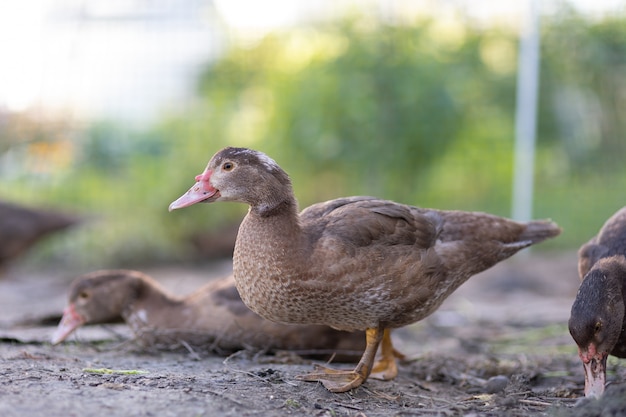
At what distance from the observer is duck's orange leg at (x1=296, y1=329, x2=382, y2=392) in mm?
4199

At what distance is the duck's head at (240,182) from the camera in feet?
13.9

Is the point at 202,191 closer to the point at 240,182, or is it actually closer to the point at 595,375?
the point at 240,182

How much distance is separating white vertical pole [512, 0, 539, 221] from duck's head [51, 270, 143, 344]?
6.94 metres

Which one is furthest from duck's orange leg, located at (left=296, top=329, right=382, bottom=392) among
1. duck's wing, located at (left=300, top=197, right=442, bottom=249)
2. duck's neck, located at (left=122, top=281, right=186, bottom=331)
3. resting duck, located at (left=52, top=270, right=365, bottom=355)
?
duck's neck, located at (left=122, top=281, right=186, bottom=331)

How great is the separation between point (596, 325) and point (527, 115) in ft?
24.9

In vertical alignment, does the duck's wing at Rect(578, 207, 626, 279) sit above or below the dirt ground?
above

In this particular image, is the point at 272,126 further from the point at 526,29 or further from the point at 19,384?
the point at 19,384

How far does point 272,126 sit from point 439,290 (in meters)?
7.58

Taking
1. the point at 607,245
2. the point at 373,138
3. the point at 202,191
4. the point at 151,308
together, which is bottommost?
the point at 151,308

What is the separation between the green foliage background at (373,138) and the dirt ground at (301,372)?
3.98 m

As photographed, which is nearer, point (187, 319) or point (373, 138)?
point (187, 319)

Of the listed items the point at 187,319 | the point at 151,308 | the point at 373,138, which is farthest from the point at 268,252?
the point at 373,138

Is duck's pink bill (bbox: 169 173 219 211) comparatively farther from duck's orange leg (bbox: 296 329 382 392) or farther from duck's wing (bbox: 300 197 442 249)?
duck's orange leg (bbox: 296 329 382 392)

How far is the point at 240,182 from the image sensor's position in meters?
4.24
